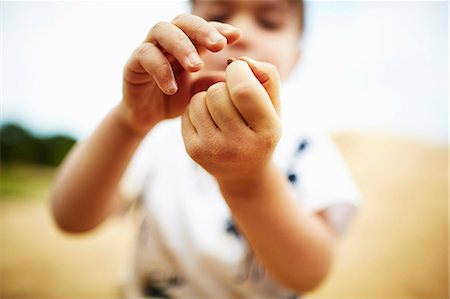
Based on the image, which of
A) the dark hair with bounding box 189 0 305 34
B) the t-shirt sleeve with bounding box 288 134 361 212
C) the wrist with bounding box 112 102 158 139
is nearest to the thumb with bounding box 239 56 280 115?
the wrist with bounding box 112 102 158 139

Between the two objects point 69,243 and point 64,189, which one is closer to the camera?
point 64,189

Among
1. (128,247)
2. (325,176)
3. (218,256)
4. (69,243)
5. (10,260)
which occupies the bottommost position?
(128,247)

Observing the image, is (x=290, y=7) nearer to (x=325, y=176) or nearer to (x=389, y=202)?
(x=325, y=176)

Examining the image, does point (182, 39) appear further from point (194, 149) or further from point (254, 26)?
point (254, 26)

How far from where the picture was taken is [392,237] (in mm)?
1447

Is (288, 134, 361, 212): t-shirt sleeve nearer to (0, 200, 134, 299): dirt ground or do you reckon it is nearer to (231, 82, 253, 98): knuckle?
(231, 82, 253, 98): knuckle

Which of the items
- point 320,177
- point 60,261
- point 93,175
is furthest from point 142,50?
point 60,261

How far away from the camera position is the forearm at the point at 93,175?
0.52m

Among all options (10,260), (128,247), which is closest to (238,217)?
(10,260)

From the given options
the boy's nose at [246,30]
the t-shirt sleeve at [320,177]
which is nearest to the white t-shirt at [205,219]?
the t-shirt sleeve at [320,177]

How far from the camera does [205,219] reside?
70 centimetres

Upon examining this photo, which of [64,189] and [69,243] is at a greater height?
[64,189]

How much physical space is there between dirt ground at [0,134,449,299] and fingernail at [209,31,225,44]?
2.19 feet

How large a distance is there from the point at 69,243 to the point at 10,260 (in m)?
0.30
